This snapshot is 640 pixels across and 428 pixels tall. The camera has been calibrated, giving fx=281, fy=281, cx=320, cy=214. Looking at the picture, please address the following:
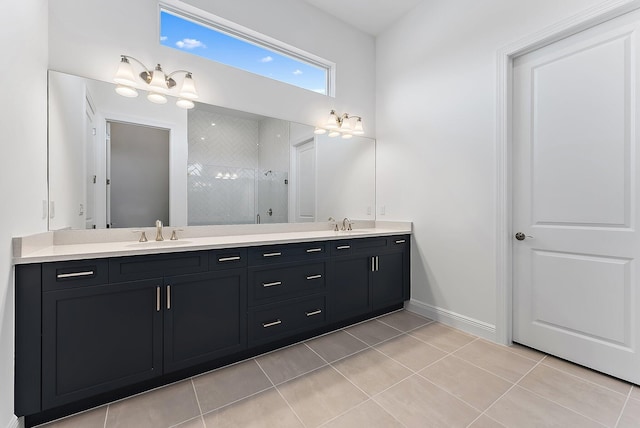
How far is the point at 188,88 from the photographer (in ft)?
7.12

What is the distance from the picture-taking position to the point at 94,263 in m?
1.50

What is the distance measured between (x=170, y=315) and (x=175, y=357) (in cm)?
26

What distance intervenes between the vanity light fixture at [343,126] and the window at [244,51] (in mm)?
318

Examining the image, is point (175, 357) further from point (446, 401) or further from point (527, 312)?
point (527, 312)

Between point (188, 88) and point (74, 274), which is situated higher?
point (188, 88)

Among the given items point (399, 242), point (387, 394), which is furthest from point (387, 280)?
point (387, 394)

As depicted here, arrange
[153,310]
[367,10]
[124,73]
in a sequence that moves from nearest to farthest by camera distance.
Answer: [153,310]
[124,73]
[367,10]

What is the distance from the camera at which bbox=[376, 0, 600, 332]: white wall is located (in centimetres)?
235

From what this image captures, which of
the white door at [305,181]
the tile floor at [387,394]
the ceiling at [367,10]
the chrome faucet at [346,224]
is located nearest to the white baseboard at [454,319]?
the tile floor at [387,394]

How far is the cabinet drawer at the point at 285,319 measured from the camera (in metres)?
2.04

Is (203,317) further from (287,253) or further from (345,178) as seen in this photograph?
(345,178)

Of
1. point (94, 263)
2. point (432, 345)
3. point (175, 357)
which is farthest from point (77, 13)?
point (432, 345)

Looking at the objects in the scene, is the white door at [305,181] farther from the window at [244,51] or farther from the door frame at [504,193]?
the door frame at [504,193]

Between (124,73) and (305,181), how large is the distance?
1.69m
